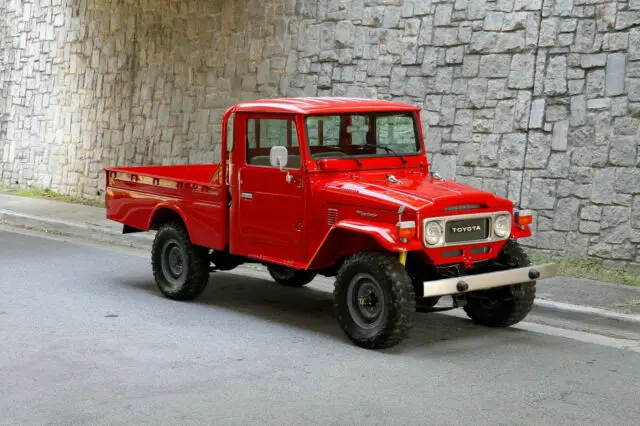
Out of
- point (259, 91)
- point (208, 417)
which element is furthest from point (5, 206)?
point (208, 417)

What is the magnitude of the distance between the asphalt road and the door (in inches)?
27.3

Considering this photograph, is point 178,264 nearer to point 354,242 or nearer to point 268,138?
point 268,138

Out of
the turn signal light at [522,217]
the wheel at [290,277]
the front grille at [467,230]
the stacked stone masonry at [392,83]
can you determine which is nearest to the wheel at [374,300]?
the front grille at [467,230]

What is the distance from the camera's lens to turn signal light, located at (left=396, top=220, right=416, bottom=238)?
279 inches

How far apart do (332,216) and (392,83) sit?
5403 millimetres

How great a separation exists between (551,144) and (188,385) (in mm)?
6187

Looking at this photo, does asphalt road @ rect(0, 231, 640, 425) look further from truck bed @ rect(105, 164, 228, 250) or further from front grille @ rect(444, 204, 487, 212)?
front grille @ rect(444, 204, 487, 212)

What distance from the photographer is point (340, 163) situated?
321 inches

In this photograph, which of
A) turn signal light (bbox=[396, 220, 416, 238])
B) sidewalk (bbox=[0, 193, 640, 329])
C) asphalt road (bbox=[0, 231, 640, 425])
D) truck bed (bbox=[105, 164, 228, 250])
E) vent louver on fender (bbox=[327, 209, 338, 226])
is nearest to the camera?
asphalt road (bbox=[0, 231, 640, 425])

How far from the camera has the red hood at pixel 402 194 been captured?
7359 mm

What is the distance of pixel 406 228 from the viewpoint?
711 cm

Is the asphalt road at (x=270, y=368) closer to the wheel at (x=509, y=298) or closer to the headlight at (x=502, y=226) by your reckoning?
the wheel at (x=509, y=298)

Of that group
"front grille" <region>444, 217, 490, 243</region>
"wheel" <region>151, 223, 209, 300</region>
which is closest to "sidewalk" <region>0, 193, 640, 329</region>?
"front grille" <region>444, 217, 490, 243</region>

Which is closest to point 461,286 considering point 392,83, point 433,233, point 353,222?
point 433,233
